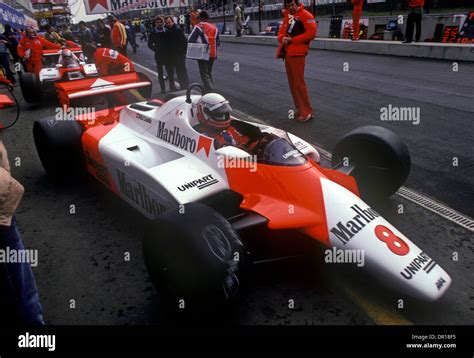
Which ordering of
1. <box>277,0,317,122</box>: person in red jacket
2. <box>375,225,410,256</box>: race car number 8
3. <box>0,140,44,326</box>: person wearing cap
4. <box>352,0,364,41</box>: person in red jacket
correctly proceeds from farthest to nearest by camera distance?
<box>352,0,364,41</box>: person in red jacket
<box>277,0,317,122</box>: person in red jacket
<box>375,225,410,256</box>: race car number 8
<box>0,140,44,326</box>: person wearing cap

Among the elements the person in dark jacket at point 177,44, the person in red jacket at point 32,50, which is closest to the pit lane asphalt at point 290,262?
the person in dark jacket at point 177,44

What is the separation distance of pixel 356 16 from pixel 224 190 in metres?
13.2

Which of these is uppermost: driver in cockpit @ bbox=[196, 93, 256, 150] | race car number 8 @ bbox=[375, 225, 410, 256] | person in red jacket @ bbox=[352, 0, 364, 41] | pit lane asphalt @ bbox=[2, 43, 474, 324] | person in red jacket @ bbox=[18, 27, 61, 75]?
person in red jacket @ bbox=[352, 0, 364, 41]

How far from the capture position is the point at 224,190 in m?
3.35

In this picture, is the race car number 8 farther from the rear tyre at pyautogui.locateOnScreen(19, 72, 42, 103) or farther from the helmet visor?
the rear tyre at pyautogui.locateOnScreen(19, 72, 42, 103)

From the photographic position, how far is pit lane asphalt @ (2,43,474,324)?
2699 millimetres

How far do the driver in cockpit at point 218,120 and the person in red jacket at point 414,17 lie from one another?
10349 millimetres

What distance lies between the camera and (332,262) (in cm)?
276

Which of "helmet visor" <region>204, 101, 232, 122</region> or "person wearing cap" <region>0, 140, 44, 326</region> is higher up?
"helmet visor" <region>204, 101, 232, 122</region>

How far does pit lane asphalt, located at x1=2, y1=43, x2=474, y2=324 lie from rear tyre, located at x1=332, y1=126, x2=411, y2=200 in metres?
0.28

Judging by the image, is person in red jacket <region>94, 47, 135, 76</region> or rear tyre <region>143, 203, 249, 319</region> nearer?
rear tyre <region>143, 203, 249, 319</region>

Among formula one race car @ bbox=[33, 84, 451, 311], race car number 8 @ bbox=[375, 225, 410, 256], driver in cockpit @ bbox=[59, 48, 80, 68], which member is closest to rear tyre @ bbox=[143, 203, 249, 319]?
formula one race car @ bbox=[33, 84, 451, 311]

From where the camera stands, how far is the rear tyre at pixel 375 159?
11.7 ft

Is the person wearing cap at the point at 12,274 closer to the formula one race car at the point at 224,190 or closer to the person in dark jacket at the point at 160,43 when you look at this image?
the formula one race car at the point at 224,190
